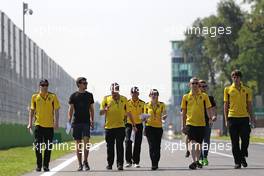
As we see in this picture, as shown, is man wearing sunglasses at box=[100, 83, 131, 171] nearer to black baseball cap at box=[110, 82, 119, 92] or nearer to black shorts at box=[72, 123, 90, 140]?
black baseball cap at box=[110, 82, 119, 92]

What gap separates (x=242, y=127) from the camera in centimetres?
1633

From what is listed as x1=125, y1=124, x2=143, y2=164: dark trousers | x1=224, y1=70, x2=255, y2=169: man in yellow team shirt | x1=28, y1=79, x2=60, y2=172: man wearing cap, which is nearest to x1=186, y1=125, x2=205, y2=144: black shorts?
x1=224, y1=70, x2=255, y2=169: man in yellow team shirt

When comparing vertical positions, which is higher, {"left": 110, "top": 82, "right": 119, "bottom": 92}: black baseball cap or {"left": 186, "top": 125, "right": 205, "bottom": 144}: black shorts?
{"left": 110, "top": 82, "right": 119, "bottom": 92}: black baseball cap

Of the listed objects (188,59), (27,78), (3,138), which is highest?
(188,59)

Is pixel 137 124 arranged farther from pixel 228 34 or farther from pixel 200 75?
pixel 200 75

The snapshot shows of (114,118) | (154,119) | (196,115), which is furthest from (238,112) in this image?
(114,118)

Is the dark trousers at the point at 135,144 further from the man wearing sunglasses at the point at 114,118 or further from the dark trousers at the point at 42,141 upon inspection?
the dark trousers at the point at 42,141

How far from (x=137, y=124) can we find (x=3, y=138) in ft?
48.2

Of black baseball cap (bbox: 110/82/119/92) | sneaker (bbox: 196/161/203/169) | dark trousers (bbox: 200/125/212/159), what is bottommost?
sneaker (bbox: 196/161/203/169)

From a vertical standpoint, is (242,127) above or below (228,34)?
below

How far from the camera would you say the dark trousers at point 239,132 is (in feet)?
53.4

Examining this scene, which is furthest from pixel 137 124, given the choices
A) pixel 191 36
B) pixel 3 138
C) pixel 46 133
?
pixel 191 36

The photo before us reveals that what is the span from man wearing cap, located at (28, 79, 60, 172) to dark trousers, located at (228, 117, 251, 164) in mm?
3559

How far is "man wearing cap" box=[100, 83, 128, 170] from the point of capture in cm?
1636
